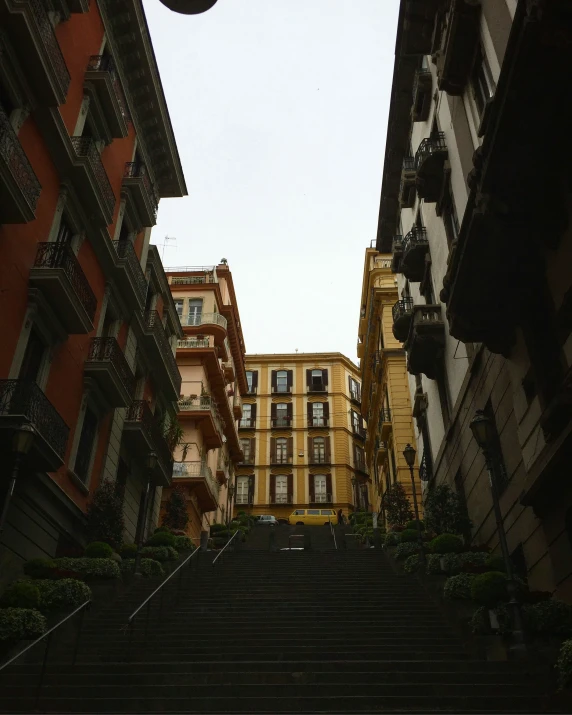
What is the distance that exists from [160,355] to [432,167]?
44.1 feet

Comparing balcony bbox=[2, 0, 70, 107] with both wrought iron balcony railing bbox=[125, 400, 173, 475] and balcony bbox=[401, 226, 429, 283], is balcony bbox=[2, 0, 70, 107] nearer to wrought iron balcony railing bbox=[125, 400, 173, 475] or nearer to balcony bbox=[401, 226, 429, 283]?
wrought iron balcony railing bbox=[125, 400, 173, 475]

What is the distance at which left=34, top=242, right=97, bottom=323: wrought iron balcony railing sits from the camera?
55.6ft

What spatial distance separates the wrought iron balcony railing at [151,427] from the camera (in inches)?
943

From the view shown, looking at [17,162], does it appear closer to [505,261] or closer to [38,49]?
[38,49]

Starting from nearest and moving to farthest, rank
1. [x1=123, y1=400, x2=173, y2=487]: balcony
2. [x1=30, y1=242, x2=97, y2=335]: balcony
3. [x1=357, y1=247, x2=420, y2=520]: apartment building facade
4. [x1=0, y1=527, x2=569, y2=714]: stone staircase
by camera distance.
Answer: [x1=0, y1=527, x2=569, y2=714]: stone staircase
[x1=30, y1=242, x2=97, y2=335]: balcony
[x1=123, y1=400, x2=173, y2=487]: balcony
[x1=357, y1=247, x2=420, y2=520]: apartment building facade

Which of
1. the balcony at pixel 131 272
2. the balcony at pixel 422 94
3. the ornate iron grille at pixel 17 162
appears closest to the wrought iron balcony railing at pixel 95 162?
the balcony at pixel 131 272

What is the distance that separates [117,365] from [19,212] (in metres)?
7.55

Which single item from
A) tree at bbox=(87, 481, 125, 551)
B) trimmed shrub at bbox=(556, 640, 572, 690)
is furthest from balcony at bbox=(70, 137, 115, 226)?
trimmed shrub at bbox=(556, 640, 572, 690)

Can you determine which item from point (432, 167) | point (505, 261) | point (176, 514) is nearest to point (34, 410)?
point (505, 261)

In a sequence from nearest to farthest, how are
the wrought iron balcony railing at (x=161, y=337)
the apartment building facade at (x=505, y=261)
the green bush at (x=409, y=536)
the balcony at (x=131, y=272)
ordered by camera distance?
the apartment building facade at (x=505, y=261) → the green bush at (x=409, y=536) → the balcony at (x=131, y=272) → the wrought iron balcony railing at (x=161, y=337)

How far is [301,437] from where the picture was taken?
62188mm

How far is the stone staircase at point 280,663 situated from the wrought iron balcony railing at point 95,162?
12067 mm

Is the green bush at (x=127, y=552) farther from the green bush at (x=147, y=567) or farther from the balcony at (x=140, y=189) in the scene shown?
the balcony at (x=140, y=189)

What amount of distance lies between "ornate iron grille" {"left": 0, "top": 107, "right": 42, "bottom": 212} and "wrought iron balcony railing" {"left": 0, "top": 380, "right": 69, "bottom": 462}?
13.9 ft
